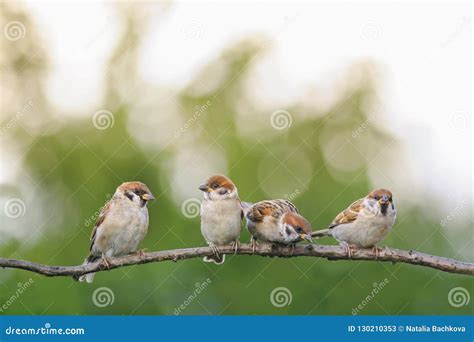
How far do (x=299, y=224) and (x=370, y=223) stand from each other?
781mm

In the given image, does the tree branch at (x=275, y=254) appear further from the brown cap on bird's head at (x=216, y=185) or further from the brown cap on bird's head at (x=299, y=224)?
the brown cap on bird's head at (x=216, y=185)

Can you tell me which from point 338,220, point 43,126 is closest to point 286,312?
point 43,126

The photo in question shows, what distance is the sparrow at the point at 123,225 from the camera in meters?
7.66

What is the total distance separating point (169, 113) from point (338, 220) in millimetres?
8220

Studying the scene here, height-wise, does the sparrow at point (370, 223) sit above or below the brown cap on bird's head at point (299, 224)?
above

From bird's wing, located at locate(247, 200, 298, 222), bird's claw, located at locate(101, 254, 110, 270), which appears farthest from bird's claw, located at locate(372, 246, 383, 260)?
bird's claw, located at locate(101, 254, 110, 270)

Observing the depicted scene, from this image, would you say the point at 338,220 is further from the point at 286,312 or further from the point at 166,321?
the point at 286,312

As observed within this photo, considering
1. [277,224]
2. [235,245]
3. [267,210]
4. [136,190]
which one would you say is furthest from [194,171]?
[277,224]

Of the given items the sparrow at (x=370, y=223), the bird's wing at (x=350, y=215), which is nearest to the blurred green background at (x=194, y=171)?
the bird's wing at (x=350, y=215)

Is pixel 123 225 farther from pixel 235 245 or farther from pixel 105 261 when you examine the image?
pixel 235 245

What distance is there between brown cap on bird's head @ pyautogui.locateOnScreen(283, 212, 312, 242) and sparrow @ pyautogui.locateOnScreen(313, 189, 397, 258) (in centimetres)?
47

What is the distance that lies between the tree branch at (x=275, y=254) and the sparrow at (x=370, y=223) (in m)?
0.32

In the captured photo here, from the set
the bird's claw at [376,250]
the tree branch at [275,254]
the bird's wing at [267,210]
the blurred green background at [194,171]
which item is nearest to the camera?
the tree branch at [275,254]

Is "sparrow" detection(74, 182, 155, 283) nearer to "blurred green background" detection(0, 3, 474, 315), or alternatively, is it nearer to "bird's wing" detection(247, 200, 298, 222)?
"bird's wing" detection(247, 200, 298, 222)
